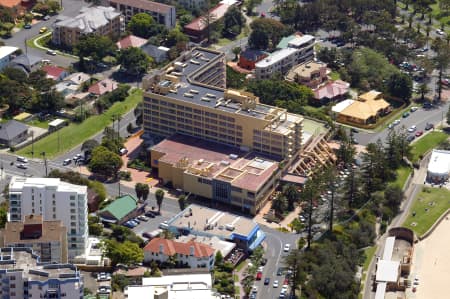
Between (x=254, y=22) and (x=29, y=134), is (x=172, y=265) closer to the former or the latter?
(x=29, y=134)

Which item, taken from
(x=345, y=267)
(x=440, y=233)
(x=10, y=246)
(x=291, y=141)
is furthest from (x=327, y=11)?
(x=10, y=246)

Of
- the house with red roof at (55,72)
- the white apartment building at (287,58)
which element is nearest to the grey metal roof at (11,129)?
the house with red roof at (55,72)

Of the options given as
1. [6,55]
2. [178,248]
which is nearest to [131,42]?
[6,55]

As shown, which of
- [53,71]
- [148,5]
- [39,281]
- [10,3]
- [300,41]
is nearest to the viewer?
[39,281]

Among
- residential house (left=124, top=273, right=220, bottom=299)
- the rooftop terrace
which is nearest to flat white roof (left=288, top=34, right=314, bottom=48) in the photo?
the rooftop terrace

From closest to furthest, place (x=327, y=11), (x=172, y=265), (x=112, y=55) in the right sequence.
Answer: (x=172, y=265), (x=112, y=55), (x=327, y=11)

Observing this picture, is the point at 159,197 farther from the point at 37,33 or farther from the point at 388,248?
the point at 37,33
